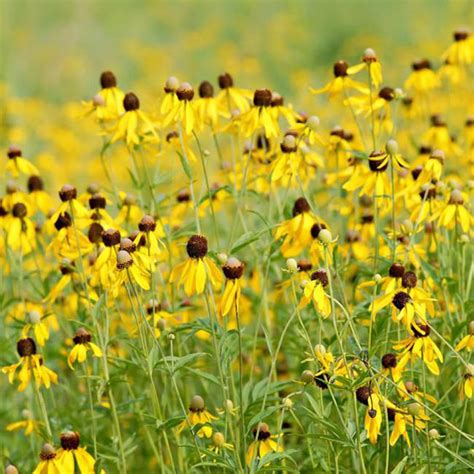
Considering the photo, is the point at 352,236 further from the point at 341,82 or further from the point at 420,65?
the point at 420,65

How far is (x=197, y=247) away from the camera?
81.1 inches

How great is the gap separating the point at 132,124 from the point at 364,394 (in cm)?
116

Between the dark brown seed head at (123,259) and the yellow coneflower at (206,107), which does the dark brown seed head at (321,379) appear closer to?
the dark brown seed head at (123,259)

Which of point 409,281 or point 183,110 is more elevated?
point 183,110

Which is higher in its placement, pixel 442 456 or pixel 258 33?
pixel 258 33

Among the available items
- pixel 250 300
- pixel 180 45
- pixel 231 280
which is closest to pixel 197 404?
pixel 231 280

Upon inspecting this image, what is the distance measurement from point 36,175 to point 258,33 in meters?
7.83

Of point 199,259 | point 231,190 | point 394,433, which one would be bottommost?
point 394,433

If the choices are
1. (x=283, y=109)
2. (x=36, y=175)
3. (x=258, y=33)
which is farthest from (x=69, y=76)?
(x=283, y=109)

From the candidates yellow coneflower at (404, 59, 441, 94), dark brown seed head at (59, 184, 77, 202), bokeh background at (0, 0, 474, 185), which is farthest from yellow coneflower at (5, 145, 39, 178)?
bokeh background at (0, 0, 474, 185)

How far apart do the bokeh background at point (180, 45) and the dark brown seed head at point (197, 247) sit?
4547 millimetres

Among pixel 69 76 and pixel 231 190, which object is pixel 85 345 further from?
pixel 69 76

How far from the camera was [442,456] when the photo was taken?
7.52 feet

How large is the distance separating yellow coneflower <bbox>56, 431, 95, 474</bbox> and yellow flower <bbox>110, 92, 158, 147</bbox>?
94 centimetres
